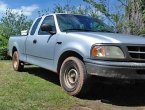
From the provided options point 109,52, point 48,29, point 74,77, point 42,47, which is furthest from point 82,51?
point 42,47

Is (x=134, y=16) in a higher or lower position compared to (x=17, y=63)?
higher

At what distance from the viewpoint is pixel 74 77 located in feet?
25.1

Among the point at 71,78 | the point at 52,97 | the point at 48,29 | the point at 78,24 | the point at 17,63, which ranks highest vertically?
the point at 78,24

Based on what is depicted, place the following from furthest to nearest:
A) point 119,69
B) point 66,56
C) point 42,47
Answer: point 42,47 < point 66,56 < point 119,69

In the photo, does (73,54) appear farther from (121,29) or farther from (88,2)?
(88,2)

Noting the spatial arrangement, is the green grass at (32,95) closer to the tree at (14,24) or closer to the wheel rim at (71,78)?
the wheel rim at (71,78)

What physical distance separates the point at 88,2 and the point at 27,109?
367 inches

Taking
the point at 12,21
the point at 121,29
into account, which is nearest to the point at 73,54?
the point at 121,29

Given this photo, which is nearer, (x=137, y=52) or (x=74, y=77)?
(x=137, y=52)

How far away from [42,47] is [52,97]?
6.37 ft

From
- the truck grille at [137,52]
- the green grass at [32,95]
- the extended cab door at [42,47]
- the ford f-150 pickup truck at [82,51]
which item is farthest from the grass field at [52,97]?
the truck grille at [137,52]

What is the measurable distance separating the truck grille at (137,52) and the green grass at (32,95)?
1.27 meters

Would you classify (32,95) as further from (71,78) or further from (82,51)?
(82,51)

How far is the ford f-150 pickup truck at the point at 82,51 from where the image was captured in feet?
22.6
